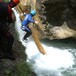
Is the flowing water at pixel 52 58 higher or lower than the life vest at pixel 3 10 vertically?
higher

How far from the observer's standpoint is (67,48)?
49.1ft

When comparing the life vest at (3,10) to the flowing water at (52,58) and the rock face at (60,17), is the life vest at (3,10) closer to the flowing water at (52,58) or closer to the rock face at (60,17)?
the flowing water at (52,58)

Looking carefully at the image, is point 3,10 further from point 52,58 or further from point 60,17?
point 60,17

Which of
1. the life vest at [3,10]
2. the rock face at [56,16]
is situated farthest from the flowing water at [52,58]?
the life vest at [3,10]

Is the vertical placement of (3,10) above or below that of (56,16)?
below

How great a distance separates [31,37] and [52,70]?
3.23m

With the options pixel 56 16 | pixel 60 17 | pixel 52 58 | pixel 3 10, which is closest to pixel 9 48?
pixel 3 10

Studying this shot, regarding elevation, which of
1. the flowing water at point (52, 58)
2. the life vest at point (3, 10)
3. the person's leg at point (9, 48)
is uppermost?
the flowing water at point (52, 58)

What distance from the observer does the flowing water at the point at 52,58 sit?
37.7 feet

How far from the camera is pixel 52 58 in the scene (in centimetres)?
1284

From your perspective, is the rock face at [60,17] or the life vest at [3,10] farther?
the rock face at [60,17]

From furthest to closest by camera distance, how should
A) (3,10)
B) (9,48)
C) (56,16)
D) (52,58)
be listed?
(56,16) < (52,58) < (9,48) < (3,10)

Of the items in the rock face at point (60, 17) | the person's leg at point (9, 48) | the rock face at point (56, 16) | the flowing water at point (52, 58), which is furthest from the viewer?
the rock face at point (60, 17)

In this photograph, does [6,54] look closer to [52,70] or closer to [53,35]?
[52,70]
